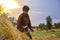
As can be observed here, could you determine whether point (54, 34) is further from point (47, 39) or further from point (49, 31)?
point (47, 39)

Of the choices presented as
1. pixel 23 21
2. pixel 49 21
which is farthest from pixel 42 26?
pixel 23 21

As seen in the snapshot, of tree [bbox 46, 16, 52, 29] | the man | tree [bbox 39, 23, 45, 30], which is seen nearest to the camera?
the man

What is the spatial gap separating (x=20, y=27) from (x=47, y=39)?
2.64 metres

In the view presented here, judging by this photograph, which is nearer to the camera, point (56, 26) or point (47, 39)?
point (47, 39)

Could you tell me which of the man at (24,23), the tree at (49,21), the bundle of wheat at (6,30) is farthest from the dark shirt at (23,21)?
the tree at (49,21)

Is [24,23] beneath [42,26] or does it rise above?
above

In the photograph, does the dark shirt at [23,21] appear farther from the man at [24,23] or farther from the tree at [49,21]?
the tree at [49,21]

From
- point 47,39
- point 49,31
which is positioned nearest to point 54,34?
point 49,31

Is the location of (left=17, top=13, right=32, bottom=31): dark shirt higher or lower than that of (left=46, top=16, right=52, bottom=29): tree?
higher

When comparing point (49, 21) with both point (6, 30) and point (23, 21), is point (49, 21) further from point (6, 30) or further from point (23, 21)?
point (6, 30)

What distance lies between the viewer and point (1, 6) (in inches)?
164

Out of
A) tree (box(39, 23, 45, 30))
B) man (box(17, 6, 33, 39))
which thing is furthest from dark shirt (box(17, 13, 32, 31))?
tree (box(39, 23, 45, 30))

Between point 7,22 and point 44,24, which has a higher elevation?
point 7,22

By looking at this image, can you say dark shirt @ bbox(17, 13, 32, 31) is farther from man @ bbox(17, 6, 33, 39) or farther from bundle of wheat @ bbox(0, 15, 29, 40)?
bundle of wheat @ bbox(0, 15, 29, 40)
